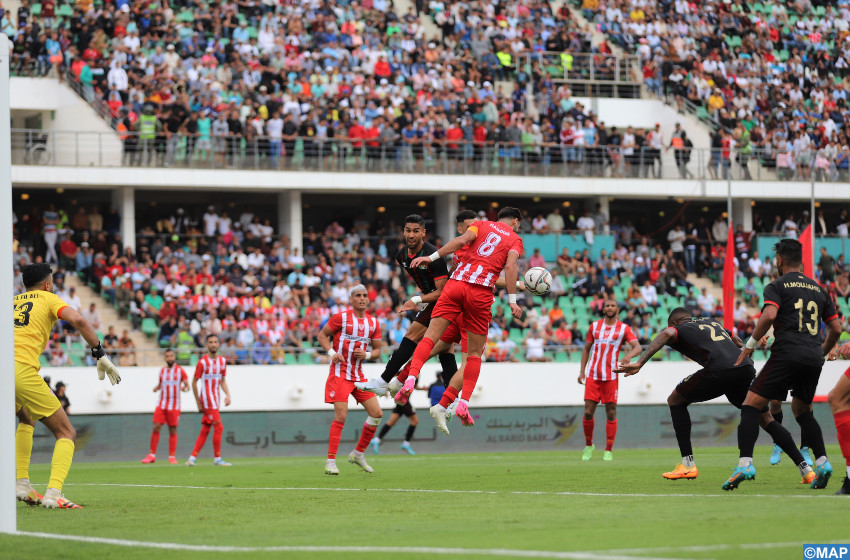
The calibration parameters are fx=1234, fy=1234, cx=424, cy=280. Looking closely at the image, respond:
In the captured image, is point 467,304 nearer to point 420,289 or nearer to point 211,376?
point 420,289

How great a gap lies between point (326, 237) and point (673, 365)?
1055cm

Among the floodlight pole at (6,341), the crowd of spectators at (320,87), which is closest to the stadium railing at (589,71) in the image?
the crowd of spectators at (320,87)

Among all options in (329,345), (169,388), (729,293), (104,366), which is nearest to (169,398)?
(169,388)

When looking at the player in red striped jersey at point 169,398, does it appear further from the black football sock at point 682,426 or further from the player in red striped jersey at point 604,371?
the black football sock at point 682,426

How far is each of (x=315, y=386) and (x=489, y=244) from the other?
16.9m

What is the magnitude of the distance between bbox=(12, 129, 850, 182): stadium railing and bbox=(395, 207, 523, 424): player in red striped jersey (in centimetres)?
2119

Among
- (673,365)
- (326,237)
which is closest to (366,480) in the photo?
(673,365)

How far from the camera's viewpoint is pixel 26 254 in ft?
104

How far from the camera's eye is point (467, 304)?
13648 millimetres

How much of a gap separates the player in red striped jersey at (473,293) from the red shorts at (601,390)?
22.2 ft

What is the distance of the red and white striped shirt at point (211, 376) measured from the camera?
23.0 meters

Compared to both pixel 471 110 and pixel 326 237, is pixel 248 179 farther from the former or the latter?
pixel 471 110

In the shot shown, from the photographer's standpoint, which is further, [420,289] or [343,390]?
[343,390]

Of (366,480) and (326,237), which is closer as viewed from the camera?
(366,480)
